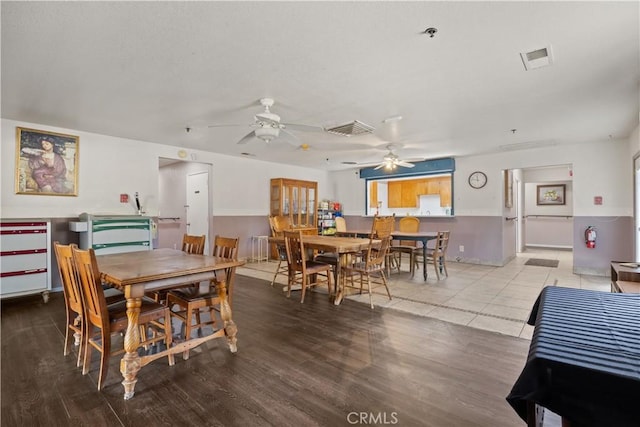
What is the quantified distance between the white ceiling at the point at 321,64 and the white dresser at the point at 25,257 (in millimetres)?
1429

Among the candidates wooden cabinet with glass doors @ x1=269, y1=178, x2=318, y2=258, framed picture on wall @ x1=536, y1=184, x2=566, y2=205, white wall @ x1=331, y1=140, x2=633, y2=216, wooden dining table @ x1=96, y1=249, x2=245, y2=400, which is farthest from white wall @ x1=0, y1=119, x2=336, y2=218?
framed picture on wall @ x1=536, y1=184, x2=566, y2=205

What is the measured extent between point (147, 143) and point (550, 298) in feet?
19.6

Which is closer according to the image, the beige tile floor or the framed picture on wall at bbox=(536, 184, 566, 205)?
the beige tile floor

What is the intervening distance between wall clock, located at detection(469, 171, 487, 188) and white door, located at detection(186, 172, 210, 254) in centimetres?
585

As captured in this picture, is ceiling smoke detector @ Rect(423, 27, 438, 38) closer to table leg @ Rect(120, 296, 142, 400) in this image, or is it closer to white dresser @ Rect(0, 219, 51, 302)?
table leg @ Rect(120, 296, 142, 400)

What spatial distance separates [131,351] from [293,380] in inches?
42.0

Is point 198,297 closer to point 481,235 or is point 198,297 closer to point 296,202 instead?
point 296,202

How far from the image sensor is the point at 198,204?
682 cm

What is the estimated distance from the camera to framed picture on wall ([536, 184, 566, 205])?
9.13m

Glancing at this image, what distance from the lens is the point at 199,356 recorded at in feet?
7.88

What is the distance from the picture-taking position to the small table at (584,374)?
2.76ft

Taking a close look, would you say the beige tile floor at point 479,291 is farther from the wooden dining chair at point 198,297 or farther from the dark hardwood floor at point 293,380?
the wooden dining chair at point 198,297

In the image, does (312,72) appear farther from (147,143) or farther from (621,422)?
(147,143)

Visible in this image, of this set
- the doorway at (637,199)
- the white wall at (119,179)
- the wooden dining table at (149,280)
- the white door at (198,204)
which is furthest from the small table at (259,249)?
the doorway at (637,199)
